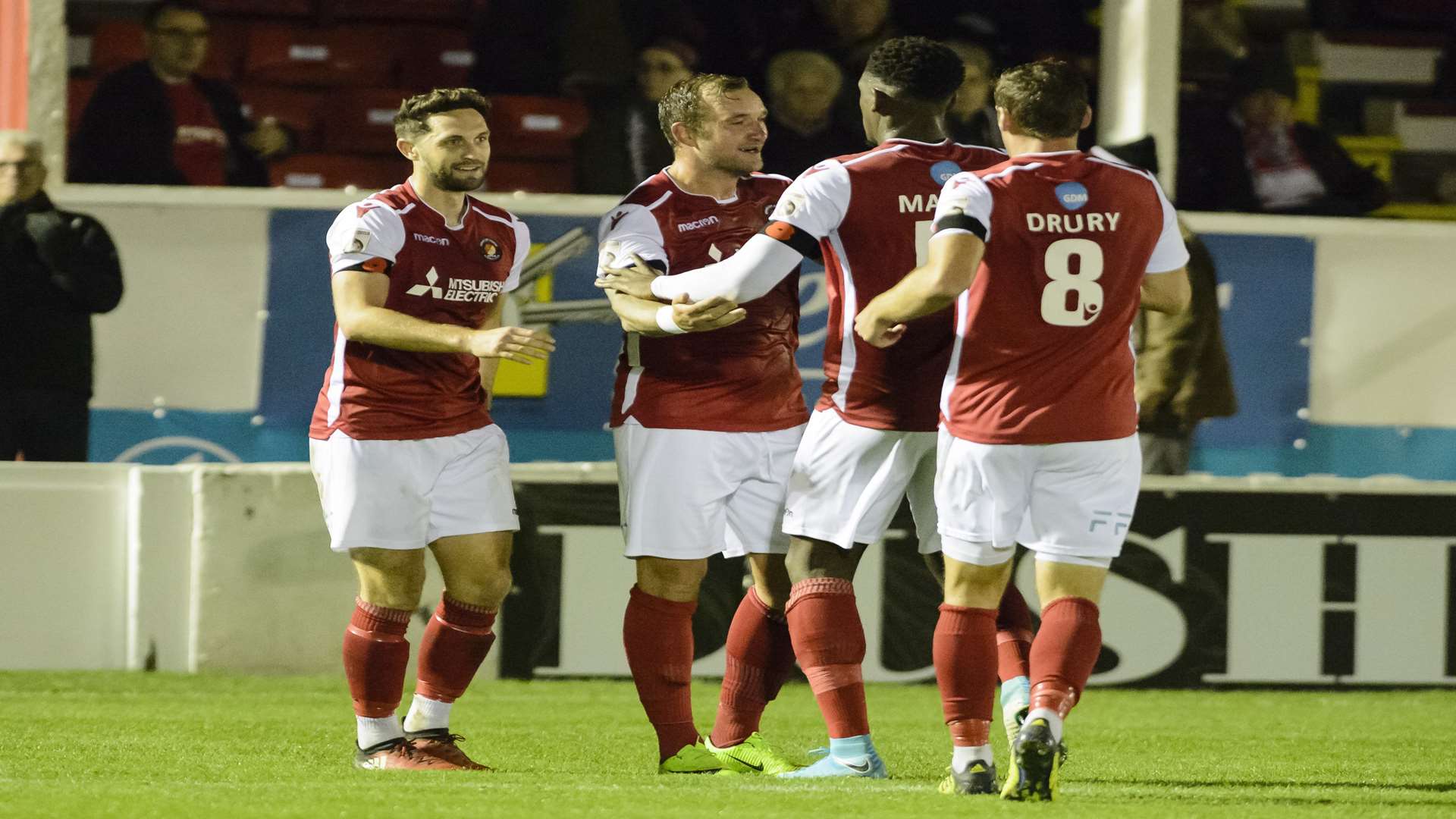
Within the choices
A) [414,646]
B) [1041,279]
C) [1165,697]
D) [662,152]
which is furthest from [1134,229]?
[662,152]

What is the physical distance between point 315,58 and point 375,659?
6219 millimetres

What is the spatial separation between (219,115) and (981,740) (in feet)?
20.4

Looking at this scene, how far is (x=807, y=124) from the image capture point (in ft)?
30.3

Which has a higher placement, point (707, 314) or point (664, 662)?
point (707, 314)

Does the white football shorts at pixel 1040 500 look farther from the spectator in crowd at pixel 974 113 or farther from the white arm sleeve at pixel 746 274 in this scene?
the spectator in crowd at pixel 974 113

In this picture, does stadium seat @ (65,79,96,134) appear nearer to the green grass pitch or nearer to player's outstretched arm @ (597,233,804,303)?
the green grass pitch

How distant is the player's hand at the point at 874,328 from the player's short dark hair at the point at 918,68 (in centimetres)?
58

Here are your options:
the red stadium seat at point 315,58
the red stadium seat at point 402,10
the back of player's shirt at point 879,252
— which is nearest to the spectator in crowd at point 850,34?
the red stadium seat at point 402,10

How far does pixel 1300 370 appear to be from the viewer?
9328mm

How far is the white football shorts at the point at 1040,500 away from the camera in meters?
4.39

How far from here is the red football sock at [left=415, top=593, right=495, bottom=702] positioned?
5.12 meters

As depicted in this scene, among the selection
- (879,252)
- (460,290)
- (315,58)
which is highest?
(315,58)

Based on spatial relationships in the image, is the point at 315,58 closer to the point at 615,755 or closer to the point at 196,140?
the point at 196,140

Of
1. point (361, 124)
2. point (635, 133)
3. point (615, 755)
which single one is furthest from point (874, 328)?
point (361, 124)
